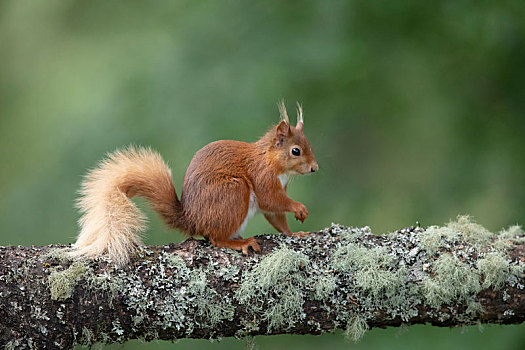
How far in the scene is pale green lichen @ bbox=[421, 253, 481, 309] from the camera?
84.8 inches

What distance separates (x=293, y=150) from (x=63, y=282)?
1157 millimetres

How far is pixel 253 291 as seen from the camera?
2.12 metres

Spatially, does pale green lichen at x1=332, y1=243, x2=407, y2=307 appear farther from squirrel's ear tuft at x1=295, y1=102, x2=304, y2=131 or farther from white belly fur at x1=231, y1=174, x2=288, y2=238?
squirrel's ear tuft at x1=295, y1=102, x2=304, y2=131

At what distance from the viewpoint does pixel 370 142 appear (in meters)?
3.84

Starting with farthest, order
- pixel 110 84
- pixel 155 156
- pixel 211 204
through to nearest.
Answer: pixel 110 84, pixel 155 156, pixel 211 204

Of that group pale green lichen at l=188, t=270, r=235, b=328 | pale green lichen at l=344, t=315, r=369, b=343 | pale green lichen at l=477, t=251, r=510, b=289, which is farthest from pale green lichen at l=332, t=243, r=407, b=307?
pale green lichen at l=188, t=270, r=235, b=328

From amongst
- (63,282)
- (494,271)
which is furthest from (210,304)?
(494,271)

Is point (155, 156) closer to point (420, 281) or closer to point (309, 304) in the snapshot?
point (309, 304)

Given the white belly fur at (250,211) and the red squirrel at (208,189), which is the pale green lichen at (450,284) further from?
the white belly fur at (250,211)

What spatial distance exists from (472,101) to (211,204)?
6.72ft

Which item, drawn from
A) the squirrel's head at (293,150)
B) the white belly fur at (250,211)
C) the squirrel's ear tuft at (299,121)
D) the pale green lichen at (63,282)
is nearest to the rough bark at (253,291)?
the pale green lichen at (63,282)

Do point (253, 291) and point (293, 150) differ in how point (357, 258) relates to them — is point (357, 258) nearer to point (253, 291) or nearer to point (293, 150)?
point (253, 291)

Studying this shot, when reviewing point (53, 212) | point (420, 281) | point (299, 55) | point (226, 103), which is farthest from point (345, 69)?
point (53, 212)

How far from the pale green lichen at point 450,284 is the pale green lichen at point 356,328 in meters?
0.26
